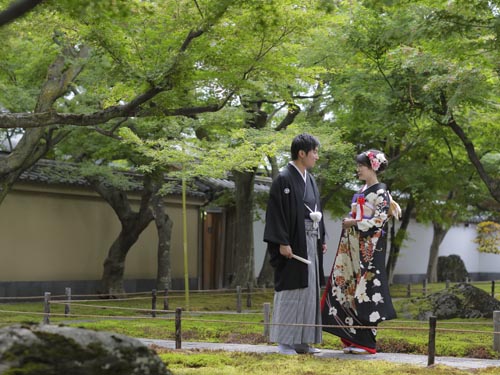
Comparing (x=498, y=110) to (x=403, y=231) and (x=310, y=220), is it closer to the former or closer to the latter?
(x=310, y=220)

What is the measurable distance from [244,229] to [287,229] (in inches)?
557

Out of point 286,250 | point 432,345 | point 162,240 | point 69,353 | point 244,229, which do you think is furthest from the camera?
point 244,229

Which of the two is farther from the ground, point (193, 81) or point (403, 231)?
point (193, 81)

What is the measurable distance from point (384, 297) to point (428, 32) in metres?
4.34

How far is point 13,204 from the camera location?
64.2 feet

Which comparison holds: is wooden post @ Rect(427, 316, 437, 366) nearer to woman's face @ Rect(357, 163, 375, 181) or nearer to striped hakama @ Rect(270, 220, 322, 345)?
striped hakama @ Rect(270, 220, 322, 345)

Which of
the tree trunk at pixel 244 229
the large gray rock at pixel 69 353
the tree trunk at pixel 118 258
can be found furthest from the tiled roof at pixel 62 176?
the large gray rock at pixel 69 353

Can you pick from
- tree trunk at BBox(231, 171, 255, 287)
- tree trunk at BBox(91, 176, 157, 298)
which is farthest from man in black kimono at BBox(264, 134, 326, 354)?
tree trunk at BBox(231, 171, 255, 287)

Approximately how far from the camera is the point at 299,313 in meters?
7.96

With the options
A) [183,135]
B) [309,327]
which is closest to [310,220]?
[309,327]

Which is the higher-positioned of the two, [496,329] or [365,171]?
[365,171]

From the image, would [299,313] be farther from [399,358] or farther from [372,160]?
[372,160]

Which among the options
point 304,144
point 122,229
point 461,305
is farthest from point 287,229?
point 122,229

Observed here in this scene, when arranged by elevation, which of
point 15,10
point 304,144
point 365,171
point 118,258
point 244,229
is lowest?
point 118,258
